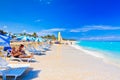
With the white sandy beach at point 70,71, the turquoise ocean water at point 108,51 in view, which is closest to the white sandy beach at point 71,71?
the white sandy beach at point 70,71

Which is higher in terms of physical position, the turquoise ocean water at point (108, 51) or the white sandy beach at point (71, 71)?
the turquoise ocean water at point (108, 51)

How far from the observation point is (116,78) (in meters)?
7.68

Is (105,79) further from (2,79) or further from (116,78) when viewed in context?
(2,79)

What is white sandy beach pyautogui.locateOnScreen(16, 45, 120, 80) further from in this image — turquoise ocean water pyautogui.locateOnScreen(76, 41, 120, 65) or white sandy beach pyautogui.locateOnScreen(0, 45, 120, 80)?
turquoise ocean water pyautogui.locateOnScreen(76, 41, 120, 65)

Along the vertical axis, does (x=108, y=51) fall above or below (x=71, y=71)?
above

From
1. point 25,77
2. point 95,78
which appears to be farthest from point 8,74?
point 95,78

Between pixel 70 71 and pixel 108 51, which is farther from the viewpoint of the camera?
pixel 108 51

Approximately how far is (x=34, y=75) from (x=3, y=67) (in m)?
1.50

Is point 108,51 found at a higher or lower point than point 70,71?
higher

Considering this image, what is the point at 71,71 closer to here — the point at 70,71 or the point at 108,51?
the point at 70,71

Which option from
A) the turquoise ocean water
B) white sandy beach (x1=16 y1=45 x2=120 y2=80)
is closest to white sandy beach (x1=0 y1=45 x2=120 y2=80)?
white sandy beach (x1=16 y1=45 x2=120 y2=80)

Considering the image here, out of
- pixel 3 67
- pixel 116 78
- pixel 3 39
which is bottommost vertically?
pixel 116 78

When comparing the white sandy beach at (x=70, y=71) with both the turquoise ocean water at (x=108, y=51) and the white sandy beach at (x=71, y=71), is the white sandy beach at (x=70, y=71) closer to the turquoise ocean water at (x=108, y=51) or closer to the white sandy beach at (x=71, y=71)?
the white sandy beach at (x=71, y=71)

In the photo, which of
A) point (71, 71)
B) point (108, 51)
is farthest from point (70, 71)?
point (108, 51)
